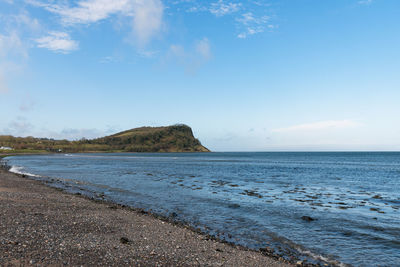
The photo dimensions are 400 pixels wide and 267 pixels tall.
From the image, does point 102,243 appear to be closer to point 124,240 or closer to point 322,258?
point 124,240

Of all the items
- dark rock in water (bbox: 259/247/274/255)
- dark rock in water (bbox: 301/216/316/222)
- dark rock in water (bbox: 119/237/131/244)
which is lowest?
dark rock in water (bbox: 301/216/316/222)

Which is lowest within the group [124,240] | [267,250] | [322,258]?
[322,258]

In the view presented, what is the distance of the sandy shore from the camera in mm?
9688

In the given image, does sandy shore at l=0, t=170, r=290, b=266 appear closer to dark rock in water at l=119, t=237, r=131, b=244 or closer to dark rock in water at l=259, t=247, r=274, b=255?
dark rock in water at l=119, t=237, r=131, b=244

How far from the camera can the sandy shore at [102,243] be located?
31.8 feet

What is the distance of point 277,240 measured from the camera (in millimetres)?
15133

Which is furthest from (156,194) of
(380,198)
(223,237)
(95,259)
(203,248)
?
(380,198)

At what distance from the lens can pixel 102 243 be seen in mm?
11633

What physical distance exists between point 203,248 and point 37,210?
11.6 m

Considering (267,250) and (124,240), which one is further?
(267,250)

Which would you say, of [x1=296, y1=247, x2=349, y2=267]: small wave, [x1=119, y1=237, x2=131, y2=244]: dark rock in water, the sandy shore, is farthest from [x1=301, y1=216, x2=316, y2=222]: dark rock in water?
[x1=119, y1=237, x2=131, y2=244]: dark rock in water

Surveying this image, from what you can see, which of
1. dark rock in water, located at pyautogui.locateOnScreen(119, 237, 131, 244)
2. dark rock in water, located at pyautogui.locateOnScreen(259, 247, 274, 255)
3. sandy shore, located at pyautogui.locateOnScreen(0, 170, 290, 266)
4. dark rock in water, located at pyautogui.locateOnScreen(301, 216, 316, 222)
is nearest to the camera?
sandy shore, located at pyautogui.locateOnScreen(0, 170, 290, 266)

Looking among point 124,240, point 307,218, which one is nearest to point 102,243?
point 124,240

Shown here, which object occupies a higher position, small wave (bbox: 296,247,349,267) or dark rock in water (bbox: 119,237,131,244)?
dark rock in water (bbox: 119,237,131,244)
